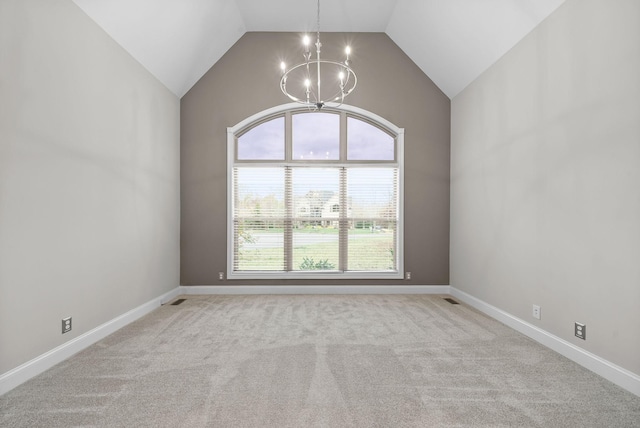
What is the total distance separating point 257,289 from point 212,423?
2.96 metres

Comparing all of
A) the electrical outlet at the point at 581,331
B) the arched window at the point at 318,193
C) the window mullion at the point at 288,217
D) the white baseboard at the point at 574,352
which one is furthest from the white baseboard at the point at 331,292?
the window mullion at the point at 288,217

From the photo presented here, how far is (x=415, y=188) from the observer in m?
4.78

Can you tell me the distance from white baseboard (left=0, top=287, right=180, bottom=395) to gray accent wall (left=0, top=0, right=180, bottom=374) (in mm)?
46

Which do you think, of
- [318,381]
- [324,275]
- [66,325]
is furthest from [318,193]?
[66,325]

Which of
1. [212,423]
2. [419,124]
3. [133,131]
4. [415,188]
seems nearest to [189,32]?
[133,131]

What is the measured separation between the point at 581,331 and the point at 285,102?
451 centimetres

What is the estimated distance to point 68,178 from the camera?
2.60 metres

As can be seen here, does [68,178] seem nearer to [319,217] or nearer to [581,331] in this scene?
[319,217]

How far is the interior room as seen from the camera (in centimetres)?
217

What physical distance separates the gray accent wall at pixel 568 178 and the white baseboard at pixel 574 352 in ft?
0.16

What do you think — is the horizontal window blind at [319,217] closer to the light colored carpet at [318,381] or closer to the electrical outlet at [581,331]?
the light colored carpet at [318,381]

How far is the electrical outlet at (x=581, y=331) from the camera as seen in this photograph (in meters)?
2.46

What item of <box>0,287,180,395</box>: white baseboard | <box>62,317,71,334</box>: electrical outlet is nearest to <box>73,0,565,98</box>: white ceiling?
<box>62,317,71,334</box>: electrical outlet

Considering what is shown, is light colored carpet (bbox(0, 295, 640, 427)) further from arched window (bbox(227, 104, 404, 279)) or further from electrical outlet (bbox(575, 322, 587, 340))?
arched window (bbox(227, 104, 404, 279))
